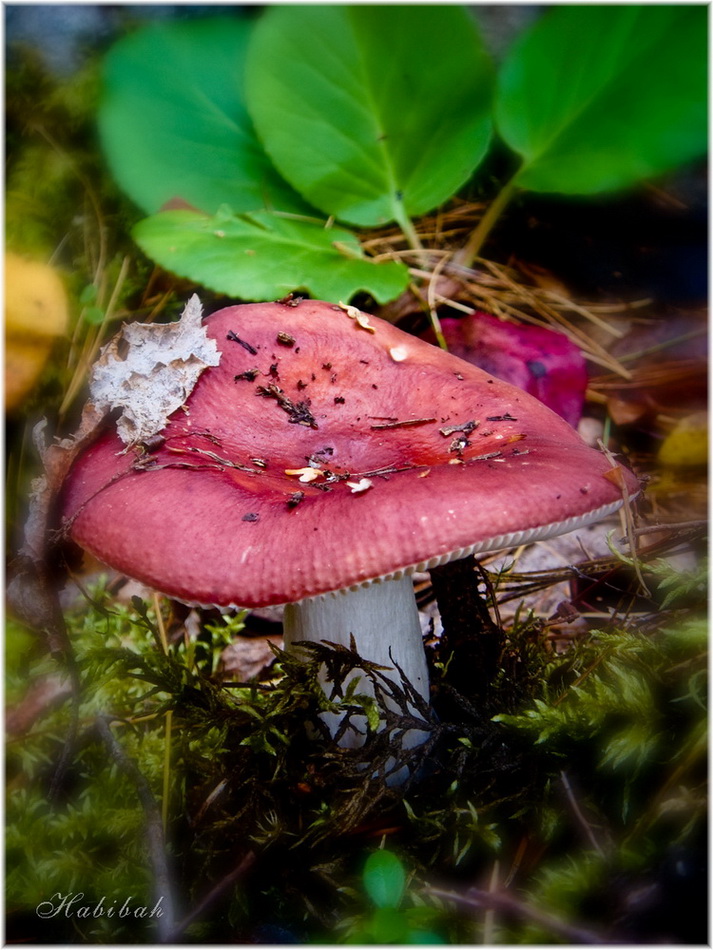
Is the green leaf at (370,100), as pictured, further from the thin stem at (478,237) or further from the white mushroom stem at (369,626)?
the white mushroom stem at (369,626)

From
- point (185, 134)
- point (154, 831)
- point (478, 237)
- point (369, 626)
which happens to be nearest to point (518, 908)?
point (369, 626)

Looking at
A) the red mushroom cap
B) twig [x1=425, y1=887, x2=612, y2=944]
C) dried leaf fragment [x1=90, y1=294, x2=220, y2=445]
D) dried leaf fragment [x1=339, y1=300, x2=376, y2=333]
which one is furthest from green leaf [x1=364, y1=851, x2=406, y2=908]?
dried leaf fragment [x1=339, y1=300, x2=376, y2=333]

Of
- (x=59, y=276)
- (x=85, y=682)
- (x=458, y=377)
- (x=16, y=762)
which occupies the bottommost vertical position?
(x=16, y=762)

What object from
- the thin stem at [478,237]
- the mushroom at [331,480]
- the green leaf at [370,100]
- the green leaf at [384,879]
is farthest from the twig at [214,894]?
the thin stem at [478,237]

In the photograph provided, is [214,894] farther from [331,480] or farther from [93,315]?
[93,315]

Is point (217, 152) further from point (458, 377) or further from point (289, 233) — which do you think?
point (458, 377)

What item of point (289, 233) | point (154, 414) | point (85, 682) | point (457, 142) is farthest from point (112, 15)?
point (85, 682)
